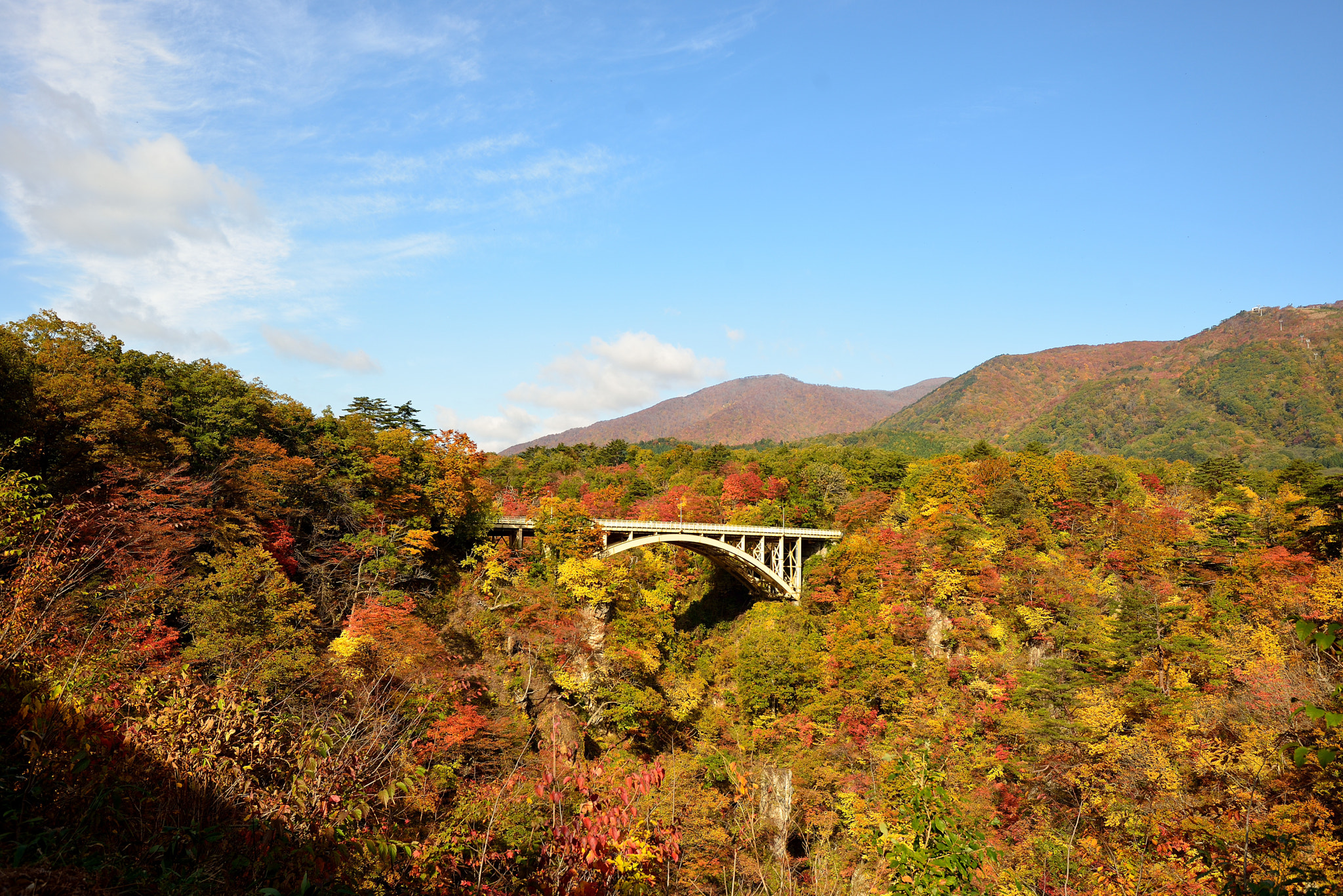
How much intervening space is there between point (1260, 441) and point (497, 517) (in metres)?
91.9

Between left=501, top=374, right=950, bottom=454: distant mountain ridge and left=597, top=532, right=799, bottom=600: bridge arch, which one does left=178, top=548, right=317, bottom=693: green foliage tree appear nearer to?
left=597, top=532, right=799, bottom=600: bridge arch

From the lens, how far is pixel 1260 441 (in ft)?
253

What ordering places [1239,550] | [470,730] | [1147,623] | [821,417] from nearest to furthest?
[470,730]
[1147,623]
[1239,550]
[821,417]

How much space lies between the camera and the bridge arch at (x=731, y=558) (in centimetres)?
2991

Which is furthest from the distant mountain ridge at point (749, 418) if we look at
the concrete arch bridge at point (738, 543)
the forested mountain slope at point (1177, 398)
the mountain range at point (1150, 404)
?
Result: the concrete arch bridge at point (738, 543)

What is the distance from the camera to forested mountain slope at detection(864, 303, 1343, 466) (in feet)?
A: 256

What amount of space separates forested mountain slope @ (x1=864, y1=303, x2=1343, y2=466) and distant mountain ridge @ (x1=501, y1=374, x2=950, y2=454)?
3200cm

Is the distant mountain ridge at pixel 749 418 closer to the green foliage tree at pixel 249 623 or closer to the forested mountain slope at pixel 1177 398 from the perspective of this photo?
the forested mountain slope at pixel 1177 398

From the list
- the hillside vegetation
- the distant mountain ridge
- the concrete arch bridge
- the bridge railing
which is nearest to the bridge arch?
the concrete arch bridge

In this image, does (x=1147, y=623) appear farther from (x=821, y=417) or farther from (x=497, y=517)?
(x=821, y=417)

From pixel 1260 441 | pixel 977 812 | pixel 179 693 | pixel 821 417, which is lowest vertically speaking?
pixel 977 812

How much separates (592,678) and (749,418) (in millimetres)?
146418

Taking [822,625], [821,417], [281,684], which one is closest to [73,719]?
[281,684]

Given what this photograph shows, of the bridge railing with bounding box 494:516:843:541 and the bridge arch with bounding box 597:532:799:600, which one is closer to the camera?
the bridge railing with bounding box 494:516:843:541
